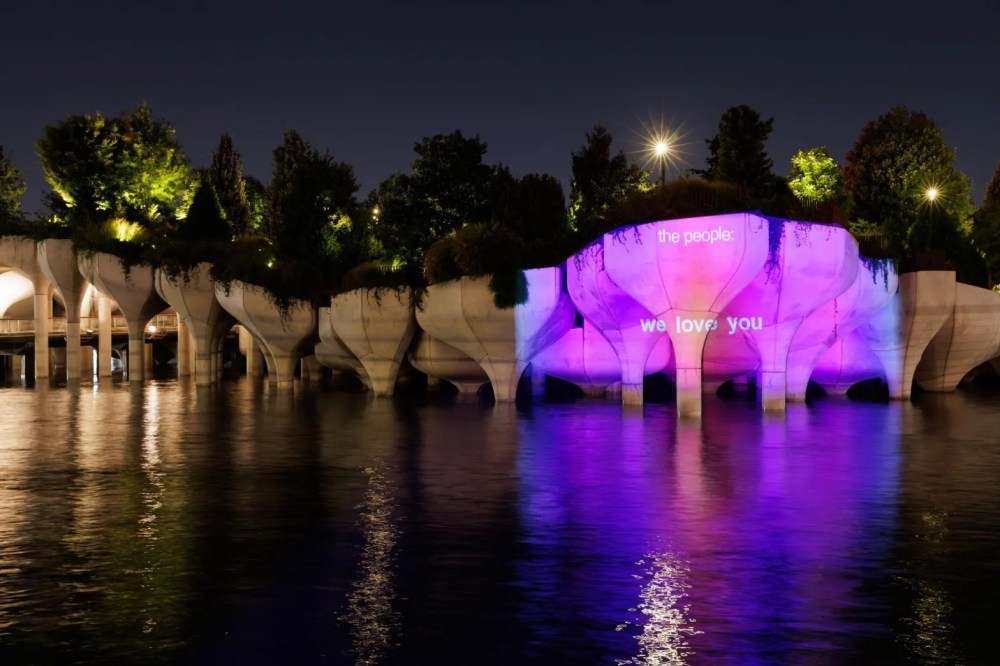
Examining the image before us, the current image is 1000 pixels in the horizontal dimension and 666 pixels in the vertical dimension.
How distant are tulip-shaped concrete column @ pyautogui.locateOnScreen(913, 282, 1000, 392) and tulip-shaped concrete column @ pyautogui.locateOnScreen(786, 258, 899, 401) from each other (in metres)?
5.45

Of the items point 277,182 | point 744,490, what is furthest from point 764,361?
point 277,182

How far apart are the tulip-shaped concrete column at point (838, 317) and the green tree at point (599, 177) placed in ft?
73.4

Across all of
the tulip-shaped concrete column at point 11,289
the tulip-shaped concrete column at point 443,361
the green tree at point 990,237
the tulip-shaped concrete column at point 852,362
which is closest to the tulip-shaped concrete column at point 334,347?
the tulip-shaped concrete column at point 443,361

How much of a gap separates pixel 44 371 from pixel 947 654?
76.2 m

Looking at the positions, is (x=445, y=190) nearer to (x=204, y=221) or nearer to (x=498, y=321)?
(x=204, y=221)

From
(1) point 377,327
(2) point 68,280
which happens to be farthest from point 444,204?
(2) point 68,280

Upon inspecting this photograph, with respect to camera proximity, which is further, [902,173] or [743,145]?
[902,173]

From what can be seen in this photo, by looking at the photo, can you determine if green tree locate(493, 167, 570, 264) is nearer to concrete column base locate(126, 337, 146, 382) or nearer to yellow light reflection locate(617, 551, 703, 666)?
concrete column base locate(126, 337, 146, 382)

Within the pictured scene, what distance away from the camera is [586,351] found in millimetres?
49719

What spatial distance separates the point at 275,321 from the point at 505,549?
146 ft

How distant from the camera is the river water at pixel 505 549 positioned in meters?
12.4

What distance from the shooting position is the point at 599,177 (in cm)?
7306

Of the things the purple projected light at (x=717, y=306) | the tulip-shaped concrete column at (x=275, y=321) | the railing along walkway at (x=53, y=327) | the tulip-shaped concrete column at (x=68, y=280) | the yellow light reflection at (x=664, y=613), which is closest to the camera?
the yellow light reflection at (x=664, y=613)

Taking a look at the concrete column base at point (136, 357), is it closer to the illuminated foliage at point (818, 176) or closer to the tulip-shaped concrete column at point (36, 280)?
the tulip-shaped concrete column at point (36, 280)
